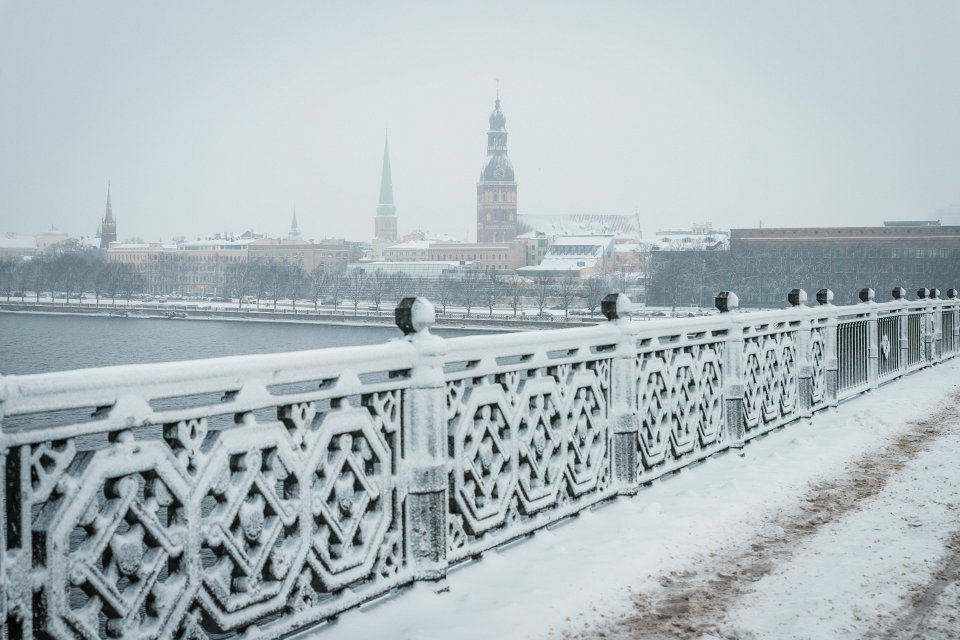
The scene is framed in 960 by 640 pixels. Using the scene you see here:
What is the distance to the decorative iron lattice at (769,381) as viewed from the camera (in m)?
8.41

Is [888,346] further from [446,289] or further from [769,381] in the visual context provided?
[446,289]

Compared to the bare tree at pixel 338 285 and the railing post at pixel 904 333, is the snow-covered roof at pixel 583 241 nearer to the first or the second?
the bare tree at pixel 338 285

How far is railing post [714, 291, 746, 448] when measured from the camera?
26.1 ft

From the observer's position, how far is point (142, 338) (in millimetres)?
100688

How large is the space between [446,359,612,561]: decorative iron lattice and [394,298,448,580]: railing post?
0.21m

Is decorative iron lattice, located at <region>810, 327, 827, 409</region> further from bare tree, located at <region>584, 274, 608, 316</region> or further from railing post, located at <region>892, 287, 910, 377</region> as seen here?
bare tree, located at <region>584, 274, 608, 316</region>

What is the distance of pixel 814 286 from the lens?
445 feet

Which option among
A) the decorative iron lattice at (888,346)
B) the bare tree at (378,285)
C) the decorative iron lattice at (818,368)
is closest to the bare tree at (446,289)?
the bare tree at (378,285)

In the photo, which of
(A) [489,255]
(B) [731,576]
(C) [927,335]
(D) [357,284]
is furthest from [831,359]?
(A) [489,255]

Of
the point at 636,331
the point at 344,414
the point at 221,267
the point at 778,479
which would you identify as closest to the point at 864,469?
the point at 778,479

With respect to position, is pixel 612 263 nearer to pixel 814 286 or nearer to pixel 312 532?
pixel 814 286

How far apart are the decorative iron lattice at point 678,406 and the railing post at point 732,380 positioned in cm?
6

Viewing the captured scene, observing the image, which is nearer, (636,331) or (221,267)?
(636,331)

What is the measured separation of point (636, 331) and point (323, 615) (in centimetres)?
304
